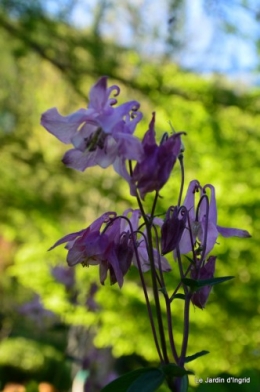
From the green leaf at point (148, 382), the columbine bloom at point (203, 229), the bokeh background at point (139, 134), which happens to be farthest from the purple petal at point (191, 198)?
the bokeh background at point (139, 134)

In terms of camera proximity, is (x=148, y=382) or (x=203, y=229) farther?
(x=203, y=229)

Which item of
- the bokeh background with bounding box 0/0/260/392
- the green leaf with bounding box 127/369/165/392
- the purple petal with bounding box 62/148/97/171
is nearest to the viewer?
A: the green leaf with bounding box 127/369/165/392

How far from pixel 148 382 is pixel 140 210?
0.18 m

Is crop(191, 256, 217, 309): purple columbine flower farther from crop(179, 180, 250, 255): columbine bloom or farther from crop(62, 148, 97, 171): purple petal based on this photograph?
crop(62, 148, 97, 171): purple petal

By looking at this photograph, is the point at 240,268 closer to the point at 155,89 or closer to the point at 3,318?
the point at 155,89

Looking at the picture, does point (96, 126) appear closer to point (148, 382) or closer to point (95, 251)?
point (95, 251)

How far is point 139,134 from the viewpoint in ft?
11.1

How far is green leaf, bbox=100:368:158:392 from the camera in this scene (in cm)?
53

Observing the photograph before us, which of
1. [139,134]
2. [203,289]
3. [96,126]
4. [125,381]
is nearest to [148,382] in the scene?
[125,381]

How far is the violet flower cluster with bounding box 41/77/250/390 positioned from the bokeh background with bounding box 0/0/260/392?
2.03 m

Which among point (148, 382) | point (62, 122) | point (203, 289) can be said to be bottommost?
point (148, 382)

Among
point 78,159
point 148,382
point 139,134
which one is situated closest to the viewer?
point 148,382

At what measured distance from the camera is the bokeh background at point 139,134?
2.82 m

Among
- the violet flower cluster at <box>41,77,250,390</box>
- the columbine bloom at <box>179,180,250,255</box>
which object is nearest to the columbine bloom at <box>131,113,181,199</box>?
the violet flower cluster at <box>41,77,250,390</box>
